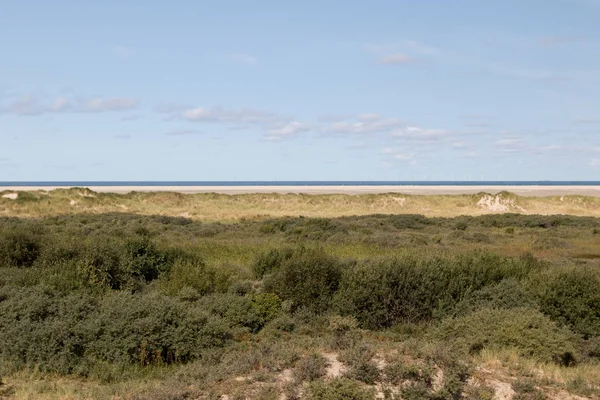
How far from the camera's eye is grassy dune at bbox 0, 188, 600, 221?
62.1m

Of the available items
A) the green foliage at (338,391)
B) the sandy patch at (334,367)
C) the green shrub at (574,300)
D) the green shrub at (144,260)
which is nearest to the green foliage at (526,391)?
→ the green foliage at (338,391)

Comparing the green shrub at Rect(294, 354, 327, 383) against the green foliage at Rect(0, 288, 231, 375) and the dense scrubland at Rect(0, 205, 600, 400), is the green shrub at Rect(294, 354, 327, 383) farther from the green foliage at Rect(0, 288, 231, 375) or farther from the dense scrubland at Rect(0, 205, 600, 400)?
the green foliage at Rect(0, 288, 231, 375)

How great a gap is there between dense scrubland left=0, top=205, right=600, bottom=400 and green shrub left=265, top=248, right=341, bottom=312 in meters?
0.04

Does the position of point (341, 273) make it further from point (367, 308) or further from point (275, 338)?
point (275, 338)

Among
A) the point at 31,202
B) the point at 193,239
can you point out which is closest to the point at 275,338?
the point at 193,239

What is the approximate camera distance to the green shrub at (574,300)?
623 inches

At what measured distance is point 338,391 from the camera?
8953mm

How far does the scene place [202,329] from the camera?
13.5m

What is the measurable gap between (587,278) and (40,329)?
12.8m

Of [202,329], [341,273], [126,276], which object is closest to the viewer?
[202,329]

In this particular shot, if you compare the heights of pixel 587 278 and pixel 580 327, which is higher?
pixel 587 278

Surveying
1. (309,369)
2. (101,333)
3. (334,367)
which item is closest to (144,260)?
(101,333)

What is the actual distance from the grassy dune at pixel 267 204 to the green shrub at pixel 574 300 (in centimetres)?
4285

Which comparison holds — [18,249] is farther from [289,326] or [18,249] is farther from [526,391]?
[526,391]
